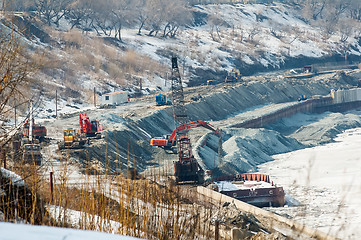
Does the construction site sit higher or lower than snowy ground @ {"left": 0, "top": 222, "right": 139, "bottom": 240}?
higher

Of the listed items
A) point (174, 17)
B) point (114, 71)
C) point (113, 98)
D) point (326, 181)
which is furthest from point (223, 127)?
point (174, 17)

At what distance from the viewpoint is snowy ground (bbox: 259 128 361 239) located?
26188 mm

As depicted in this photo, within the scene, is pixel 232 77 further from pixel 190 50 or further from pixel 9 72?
pixel 9 72

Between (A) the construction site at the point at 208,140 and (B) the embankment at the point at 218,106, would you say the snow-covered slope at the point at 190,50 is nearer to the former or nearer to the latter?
(A) the construction site at the point at 208,140

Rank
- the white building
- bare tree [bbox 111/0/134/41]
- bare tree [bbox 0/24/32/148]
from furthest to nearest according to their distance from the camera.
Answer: bare tree [bbox 111/0/134/41] → the white building → bare tree [bbox 0/24/32/148]

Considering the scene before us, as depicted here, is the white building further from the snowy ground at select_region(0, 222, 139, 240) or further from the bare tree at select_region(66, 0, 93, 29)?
the snowy ground at select_region(0, 222, 139, 240)

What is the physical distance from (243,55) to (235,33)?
16.4m

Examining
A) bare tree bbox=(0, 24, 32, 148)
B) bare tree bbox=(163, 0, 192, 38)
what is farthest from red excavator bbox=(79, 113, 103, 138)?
bare tree bbox=(163, 0, 192, 38)

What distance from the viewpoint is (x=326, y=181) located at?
35875 millimetres

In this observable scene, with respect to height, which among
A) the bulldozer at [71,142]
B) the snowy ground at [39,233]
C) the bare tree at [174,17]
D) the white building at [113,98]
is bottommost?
the snowy ground at [39,233]

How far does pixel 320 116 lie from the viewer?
7344 cm

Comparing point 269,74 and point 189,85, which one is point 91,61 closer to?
point 189,85

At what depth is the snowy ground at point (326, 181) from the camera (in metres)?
26.2

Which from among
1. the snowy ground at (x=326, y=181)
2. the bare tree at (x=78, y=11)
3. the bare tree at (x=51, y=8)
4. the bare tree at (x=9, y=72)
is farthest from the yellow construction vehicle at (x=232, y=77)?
the bare tree at (x=9, y=72)
